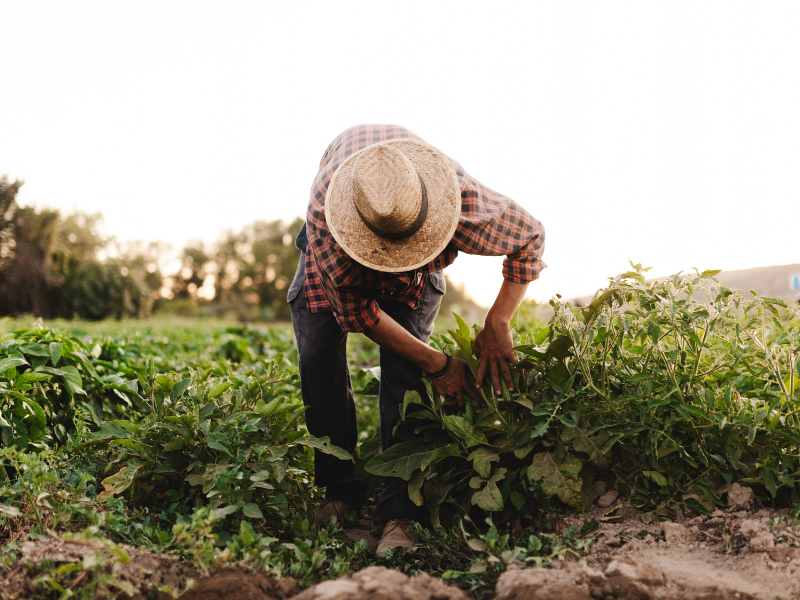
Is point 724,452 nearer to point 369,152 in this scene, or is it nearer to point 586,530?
point 586,530

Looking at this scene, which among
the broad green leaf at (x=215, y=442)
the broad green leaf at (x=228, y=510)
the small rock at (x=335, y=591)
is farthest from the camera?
the broad green leaf at (x=215, y=442)

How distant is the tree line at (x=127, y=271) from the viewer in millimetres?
23156

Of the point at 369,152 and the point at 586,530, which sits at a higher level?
the point at 369,152

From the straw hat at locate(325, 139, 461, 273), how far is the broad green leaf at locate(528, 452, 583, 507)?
0.88 m

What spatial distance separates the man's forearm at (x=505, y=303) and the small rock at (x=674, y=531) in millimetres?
932

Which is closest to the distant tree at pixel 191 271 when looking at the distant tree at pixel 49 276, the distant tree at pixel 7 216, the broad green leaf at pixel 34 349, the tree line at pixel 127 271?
the tree line at pixel 127 271

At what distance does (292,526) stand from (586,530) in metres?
1.08

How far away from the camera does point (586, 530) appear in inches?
73.7

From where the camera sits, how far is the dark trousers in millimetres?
2465

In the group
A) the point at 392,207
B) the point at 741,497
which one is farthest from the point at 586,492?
the point at 392,207

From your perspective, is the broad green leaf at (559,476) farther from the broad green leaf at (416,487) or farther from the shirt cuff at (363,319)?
the shirt cuff at (363,319)

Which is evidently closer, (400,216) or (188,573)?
(188,573)

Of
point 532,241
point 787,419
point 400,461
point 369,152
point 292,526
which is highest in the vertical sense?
point 369,152

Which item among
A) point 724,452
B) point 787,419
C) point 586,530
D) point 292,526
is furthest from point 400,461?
point 787,419
